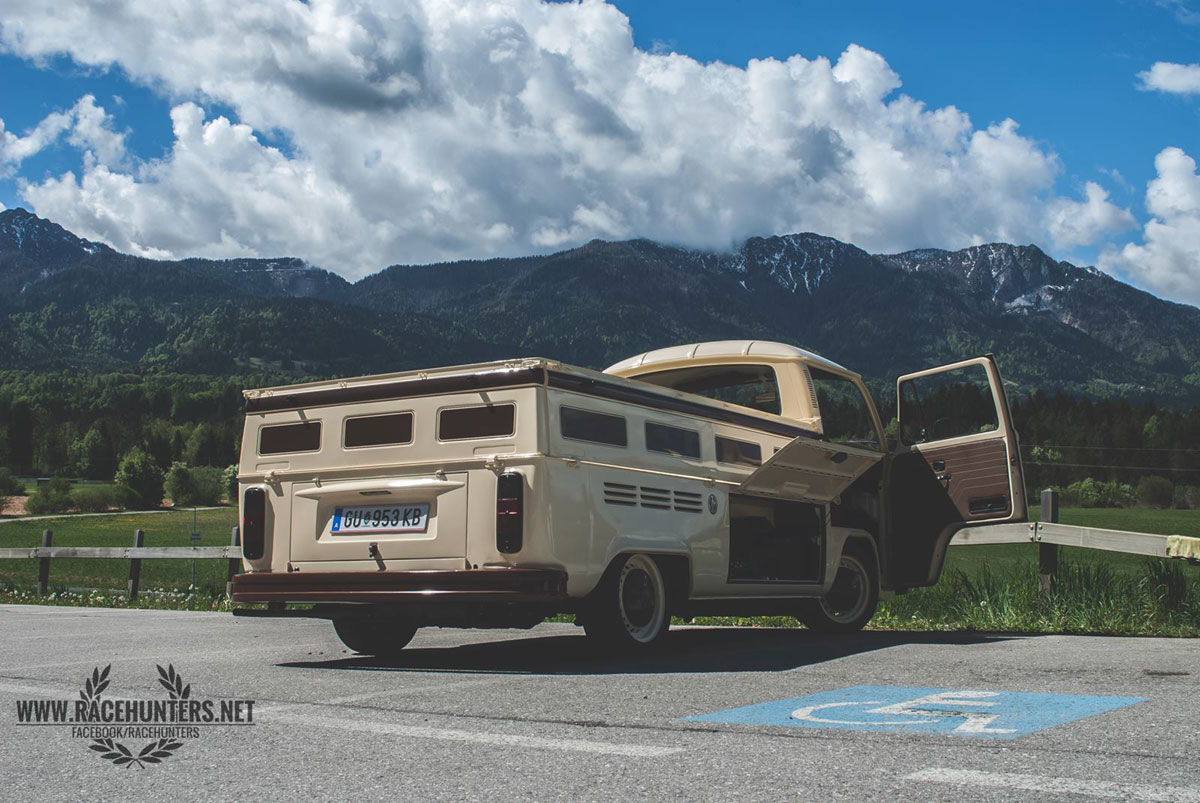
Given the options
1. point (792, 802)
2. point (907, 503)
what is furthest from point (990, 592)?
point (792, 802)

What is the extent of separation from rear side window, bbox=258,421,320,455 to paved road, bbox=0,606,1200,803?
1.55 m

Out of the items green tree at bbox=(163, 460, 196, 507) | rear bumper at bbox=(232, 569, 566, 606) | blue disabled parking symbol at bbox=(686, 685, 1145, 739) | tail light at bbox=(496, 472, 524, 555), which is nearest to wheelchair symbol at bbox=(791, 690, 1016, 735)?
blue disabled parking symbol at bbox=(686, 685, 1145, 739)

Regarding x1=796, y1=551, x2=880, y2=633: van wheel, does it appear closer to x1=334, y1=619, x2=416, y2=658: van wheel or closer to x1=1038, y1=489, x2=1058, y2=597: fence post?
x1=1038, y1=489, x2=1058, y2=597: fence post

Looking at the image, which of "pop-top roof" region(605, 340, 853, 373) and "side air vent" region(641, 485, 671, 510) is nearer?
"side air vent" region(641, 485, 671, 510)

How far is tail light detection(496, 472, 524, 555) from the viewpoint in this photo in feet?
23.9

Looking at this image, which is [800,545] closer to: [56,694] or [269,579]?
[269,579]

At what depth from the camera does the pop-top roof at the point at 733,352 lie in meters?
10.3

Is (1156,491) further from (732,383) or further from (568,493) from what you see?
(568,493)

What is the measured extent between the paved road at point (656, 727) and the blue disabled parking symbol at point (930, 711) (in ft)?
0.07

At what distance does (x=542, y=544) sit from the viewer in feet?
24.0

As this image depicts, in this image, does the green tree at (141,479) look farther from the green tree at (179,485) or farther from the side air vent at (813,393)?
the side air vent at (813,393)

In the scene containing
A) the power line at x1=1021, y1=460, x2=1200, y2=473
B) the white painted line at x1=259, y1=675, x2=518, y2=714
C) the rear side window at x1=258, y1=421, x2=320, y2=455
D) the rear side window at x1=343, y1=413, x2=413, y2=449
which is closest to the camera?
the white painted line at x1=259, y1=675, x2=518, y2=714

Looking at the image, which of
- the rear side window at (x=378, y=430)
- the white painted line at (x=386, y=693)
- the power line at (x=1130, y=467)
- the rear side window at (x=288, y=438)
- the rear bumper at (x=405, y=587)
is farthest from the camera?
the power line at (x=1130, y=467)

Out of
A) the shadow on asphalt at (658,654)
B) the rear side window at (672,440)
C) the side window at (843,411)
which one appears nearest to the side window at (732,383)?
the side window at (843,411)
